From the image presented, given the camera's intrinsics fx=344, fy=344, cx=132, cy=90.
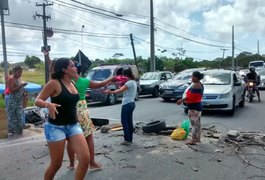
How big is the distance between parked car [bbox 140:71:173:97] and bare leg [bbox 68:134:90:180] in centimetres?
1714

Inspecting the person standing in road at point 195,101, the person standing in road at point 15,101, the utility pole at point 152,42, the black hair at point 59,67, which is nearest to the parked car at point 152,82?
the utility pole at point 152,42

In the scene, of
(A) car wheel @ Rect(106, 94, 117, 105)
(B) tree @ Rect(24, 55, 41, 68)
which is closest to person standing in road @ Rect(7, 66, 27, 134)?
(A) car wheel @ Rect(106, 94, 117, 105)

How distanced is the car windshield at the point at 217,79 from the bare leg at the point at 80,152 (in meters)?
9.88

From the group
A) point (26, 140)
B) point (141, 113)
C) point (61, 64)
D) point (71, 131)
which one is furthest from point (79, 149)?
point (141, 113)

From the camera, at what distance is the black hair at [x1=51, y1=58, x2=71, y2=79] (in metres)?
4.32

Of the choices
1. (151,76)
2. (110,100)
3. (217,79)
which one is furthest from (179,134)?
(151,76)

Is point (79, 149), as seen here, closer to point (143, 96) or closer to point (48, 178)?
point (48, 178)

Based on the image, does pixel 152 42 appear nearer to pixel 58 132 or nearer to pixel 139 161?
pixel 139 161

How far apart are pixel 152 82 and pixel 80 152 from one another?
58.0 feet

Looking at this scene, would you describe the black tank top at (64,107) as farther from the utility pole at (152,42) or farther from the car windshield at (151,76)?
the utility pole at (152,42)

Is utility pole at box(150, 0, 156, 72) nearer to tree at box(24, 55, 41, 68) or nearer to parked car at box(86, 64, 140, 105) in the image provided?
parked car at box(86, 64, 140, 105)

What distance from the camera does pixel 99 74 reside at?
1797cm

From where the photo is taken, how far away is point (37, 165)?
20.3 feet

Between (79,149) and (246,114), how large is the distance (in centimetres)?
979
